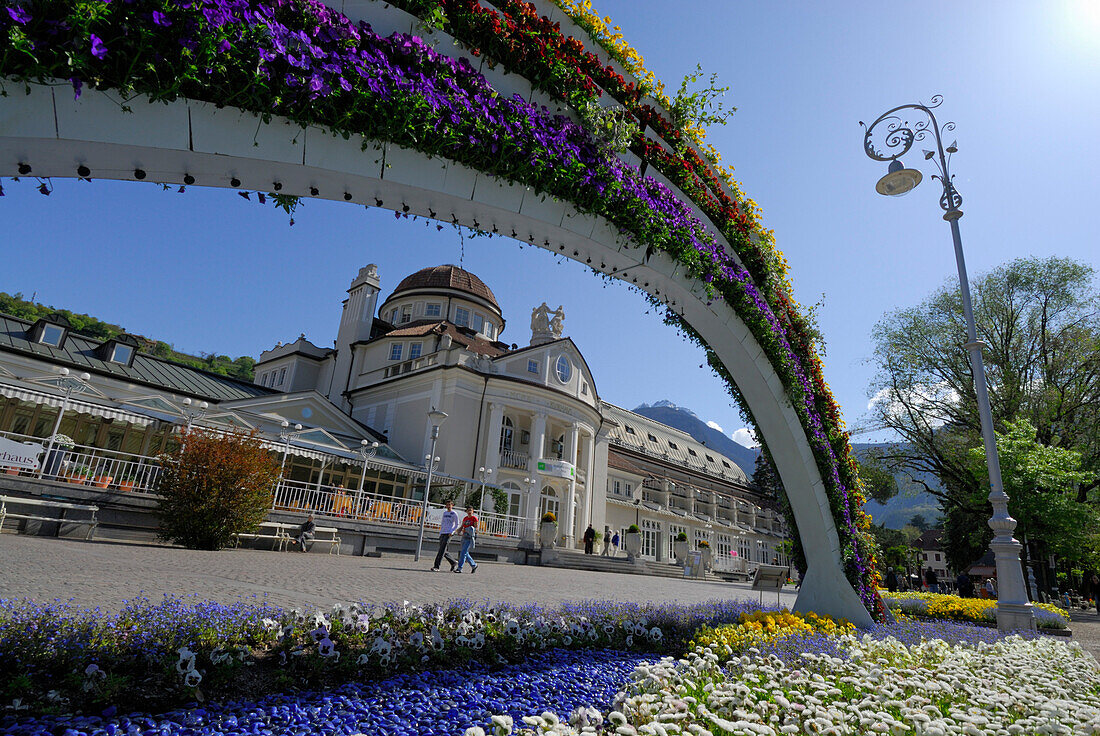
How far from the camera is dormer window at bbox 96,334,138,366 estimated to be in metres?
27.6

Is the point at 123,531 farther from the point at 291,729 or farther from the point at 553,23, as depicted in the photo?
the point at 553,23

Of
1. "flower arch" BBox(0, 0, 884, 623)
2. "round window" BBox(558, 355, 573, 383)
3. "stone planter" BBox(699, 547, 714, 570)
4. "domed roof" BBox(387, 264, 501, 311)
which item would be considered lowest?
"stone planter" BBox(699, 547, 714, 570)

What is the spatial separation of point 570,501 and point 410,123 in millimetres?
28639

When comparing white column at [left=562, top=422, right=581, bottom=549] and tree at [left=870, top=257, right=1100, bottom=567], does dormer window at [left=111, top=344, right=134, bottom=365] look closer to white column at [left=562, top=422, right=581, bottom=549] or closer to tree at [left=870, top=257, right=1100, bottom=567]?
white column at [left=562, top=422, right=581, bottom=549]

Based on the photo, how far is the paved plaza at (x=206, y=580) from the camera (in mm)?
6102

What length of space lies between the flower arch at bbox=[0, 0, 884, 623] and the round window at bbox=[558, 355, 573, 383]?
24.5 metres

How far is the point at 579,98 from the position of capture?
209 inches

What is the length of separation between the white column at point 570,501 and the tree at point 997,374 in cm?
1491

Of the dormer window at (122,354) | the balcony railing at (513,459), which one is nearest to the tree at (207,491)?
the balcony railing at (513,459)

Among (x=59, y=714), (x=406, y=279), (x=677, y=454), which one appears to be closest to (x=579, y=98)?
(x=59, y=714)

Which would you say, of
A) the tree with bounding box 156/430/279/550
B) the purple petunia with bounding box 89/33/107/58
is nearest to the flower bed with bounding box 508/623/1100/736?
the purple petunia with bounding box 89/33/107/58

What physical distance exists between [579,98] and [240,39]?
2.98 m

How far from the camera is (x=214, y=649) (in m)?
3.89

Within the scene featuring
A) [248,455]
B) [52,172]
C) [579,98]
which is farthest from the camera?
[248,455]
